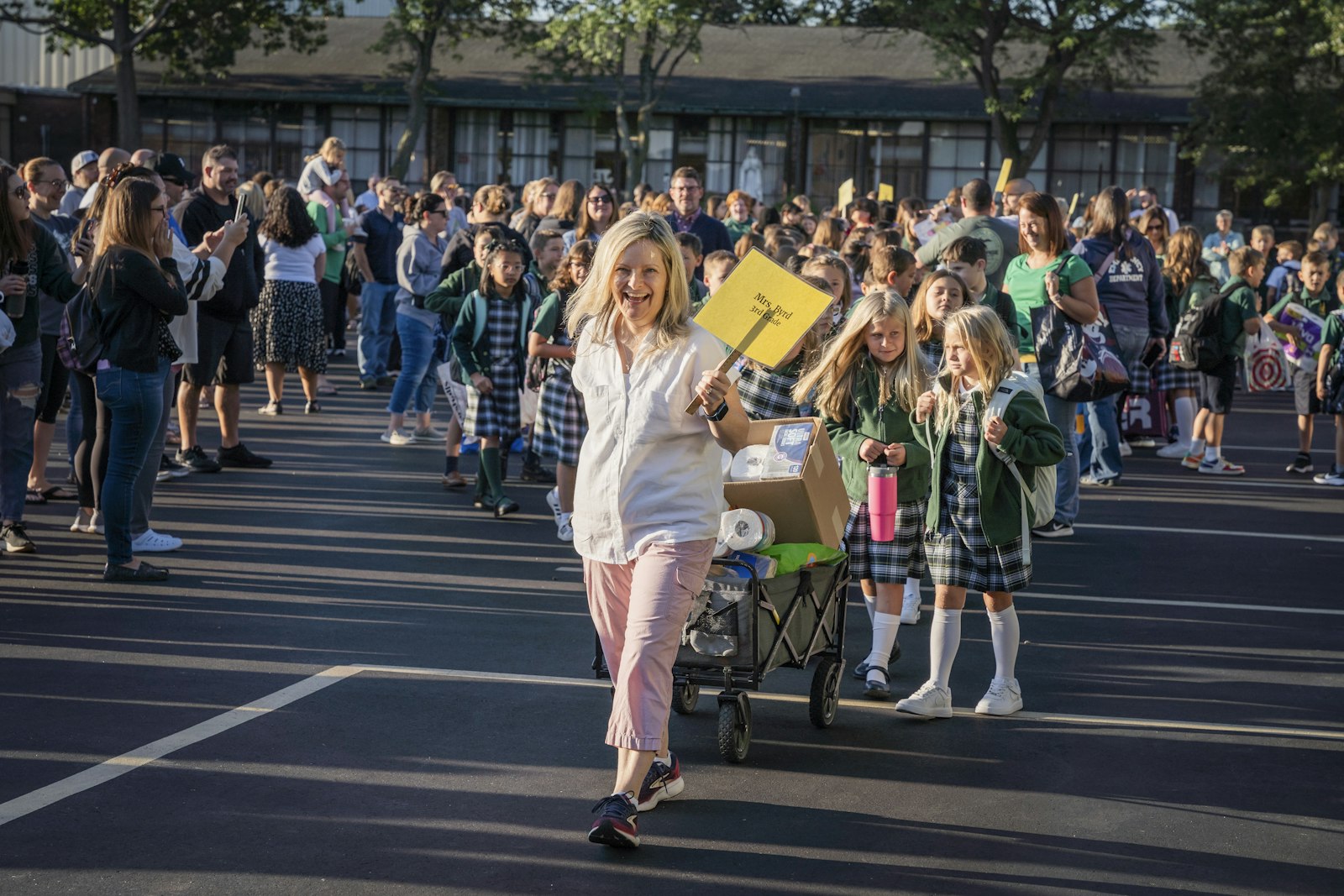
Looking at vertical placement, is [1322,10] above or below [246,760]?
above

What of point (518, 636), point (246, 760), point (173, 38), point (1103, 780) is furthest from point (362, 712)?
point (173, 38)

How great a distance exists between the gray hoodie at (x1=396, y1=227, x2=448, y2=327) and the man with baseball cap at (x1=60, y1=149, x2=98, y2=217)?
8.33 feet

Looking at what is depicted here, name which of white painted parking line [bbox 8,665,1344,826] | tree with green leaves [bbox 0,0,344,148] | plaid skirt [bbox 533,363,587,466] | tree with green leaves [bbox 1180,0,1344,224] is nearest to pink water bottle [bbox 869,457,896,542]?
white painted parking line [bbox 8,665,1344,826]

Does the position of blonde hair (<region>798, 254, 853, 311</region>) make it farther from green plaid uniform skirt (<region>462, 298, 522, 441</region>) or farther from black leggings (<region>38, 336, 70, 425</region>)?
black leggings (<region>38, 336, 70, 425</region>)

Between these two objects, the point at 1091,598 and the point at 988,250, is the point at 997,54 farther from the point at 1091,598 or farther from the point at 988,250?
the point at 1091,598

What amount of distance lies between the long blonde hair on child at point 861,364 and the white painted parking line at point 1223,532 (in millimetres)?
4488

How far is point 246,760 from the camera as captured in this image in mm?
5457

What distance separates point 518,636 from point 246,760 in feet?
6.63

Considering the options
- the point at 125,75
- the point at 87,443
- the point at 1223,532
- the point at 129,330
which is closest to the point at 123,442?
the point at 129,330

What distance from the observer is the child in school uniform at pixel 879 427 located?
6582 mm

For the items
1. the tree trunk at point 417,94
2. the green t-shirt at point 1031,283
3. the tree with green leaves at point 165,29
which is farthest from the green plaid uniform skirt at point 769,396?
the tree with green leaves at point 165,29

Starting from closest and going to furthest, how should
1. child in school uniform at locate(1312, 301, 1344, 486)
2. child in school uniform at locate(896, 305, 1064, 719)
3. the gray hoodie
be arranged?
child in school uniform at locate(896, 305, 1064, 719)
child in school uniform at locate(1312, 301, 1344, 486)
the gray hoodie

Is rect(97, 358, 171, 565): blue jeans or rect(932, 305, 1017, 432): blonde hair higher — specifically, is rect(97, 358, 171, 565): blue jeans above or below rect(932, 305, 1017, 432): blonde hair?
below

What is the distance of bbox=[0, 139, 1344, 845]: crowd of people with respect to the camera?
16.0 ft
